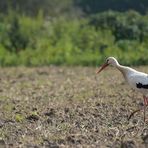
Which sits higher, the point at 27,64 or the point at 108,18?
the point at 108,18

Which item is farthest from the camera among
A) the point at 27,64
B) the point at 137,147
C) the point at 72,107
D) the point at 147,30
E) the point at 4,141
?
the point at 147,30

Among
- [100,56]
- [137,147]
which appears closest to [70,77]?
[100,56]

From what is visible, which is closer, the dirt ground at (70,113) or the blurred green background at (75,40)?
the dirt ground at (70,113)

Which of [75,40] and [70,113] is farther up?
[70,113]

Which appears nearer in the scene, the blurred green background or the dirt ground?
the dirt ground

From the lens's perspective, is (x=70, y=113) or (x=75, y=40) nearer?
(x=70, y=113)

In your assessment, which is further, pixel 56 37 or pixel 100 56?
pixel 56 37

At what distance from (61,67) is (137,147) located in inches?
611

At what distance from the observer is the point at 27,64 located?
24516mm

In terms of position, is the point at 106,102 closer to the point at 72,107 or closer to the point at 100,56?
the point at 72,107

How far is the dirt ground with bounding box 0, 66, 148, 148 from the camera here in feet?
26.5

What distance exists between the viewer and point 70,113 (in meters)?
10.8

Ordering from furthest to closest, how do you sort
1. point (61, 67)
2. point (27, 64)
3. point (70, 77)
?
1. point (27, 64)
2. point (61, 67)
3. point (70, 77)

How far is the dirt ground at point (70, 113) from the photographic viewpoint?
809cm
